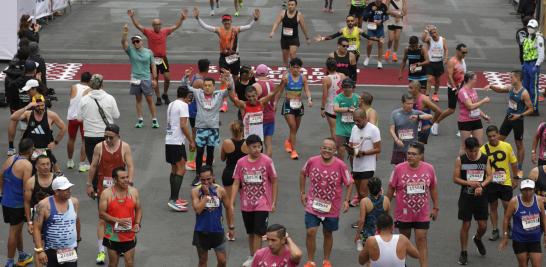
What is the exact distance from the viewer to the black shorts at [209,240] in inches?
508

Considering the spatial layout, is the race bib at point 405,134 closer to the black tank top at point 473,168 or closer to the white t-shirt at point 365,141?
the white t-shirt at point 365,141

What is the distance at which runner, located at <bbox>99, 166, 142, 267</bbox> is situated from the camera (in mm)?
12516

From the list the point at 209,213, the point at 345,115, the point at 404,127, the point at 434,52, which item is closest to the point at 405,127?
the point at 404,127

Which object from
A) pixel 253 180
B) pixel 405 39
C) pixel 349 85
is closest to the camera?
pixel 253 180

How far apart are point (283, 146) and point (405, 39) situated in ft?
39.2

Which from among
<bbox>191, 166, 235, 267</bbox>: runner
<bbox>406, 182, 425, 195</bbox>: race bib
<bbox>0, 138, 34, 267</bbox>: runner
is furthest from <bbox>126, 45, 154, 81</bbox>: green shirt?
<bbox>406, 182, 425, 195</bbox>: race bib

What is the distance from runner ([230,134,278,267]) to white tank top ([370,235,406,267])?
8.00 feet

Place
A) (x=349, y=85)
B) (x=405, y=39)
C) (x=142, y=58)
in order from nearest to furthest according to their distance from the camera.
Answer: (x=349, y=85), (x=142, y=58), (x=405, y=39)

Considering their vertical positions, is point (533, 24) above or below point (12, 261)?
above

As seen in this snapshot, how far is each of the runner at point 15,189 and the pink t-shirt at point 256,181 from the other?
257 centimetres

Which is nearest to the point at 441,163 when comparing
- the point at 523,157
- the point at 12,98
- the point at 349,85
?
the point at 523,157

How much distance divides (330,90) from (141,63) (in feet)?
13.6

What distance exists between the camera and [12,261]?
13.8 m

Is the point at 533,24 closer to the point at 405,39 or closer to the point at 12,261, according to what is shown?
the point at 405,39
